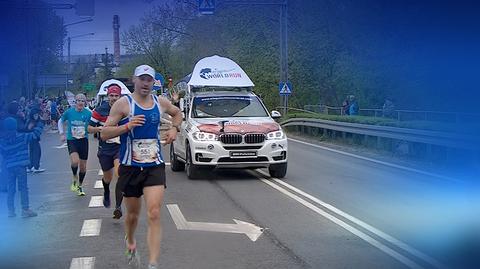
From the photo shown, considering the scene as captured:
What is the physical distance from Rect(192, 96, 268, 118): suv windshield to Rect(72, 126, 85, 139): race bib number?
10.9ft

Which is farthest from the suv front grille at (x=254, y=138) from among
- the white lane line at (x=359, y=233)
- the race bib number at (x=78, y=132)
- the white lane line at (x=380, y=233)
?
the race bib number at (x=78, y=132)

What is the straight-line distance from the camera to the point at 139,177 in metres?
6.63

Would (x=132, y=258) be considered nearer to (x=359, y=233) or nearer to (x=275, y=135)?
(x=359, y=233)

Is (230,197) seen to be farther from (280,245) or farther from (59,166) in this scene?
(59,166)

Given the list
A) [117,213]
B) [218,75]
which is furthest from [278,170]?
[117,213]

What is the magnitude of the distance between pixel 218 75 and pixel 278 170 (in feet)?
14.9

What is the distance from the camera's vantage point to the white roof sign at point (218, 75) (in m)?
17.4

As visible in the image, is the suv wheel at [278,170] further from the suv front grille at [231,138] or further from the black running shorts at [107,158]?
the black running shorts at [107,158]

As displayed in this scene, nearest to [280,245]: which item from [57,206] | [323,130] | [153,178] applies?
[153,178]

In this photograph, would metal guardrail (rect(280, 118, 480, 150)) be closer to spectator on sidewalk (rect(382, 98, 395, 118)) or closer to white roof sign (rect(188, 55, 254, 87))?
spectator on sidewalk (rect(382, 98, 395, 118))

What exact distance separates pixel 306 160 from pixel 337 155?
162 cm

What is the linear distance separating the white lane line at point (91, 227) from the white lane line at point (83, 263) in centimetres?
134

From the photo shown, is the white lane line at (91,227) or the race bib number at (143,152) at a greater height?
the race bib number at (143,152)

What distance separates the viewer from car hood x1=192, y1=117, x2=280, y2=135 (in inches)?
534
